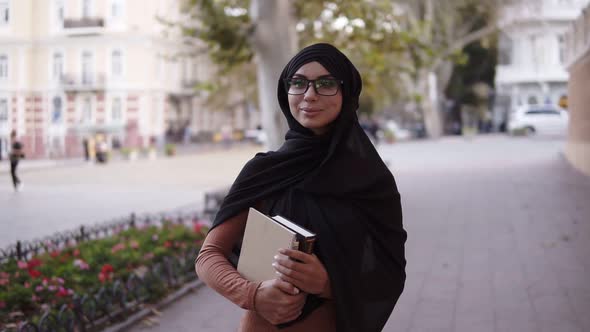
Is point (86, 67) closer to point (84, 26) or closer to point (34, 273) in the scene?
point (84, 26)

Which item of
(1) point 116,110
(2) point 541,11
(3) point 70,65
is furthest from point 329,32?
(2) point 541,11

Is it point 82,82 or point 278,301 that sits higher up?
point 82,82

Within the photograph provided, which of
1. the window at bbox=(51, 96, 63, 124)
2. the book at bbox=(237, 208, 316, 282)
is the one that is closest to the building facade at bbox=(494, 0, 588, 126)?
the window at bbox=(51, 96, 63, 124)

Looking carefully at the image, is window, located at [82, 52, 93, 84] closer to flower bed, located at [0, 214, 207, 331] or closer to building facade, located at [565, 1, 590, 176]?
flower bed, located at [0, 214, 207, 331]

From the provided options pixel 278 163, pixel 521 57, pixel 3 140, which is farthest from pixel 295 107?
pixel 521 57

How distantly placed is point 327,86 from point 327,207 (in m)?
0.41

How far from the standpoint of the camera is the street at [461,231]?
18.6 ft

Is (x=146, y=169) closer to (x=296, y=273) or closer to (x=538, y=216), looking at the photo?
(x=538, y=216)

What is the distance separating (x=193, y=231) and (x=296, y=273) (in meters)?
6.70

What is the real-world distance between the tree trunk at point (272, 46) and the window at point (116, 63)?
2.23m

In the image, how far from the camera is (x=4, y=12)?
297 inches

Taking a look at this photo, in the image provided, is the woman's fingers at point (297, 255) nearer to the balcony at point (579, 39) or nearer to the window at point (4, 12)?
the window at point (4, 12)

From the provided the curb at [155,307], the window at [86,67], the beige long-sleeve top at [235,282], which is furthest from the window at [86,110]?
the beige long-sleeve top at [235,282]

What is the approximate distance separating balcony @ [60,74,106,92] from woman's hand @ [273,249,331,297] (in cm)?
822
